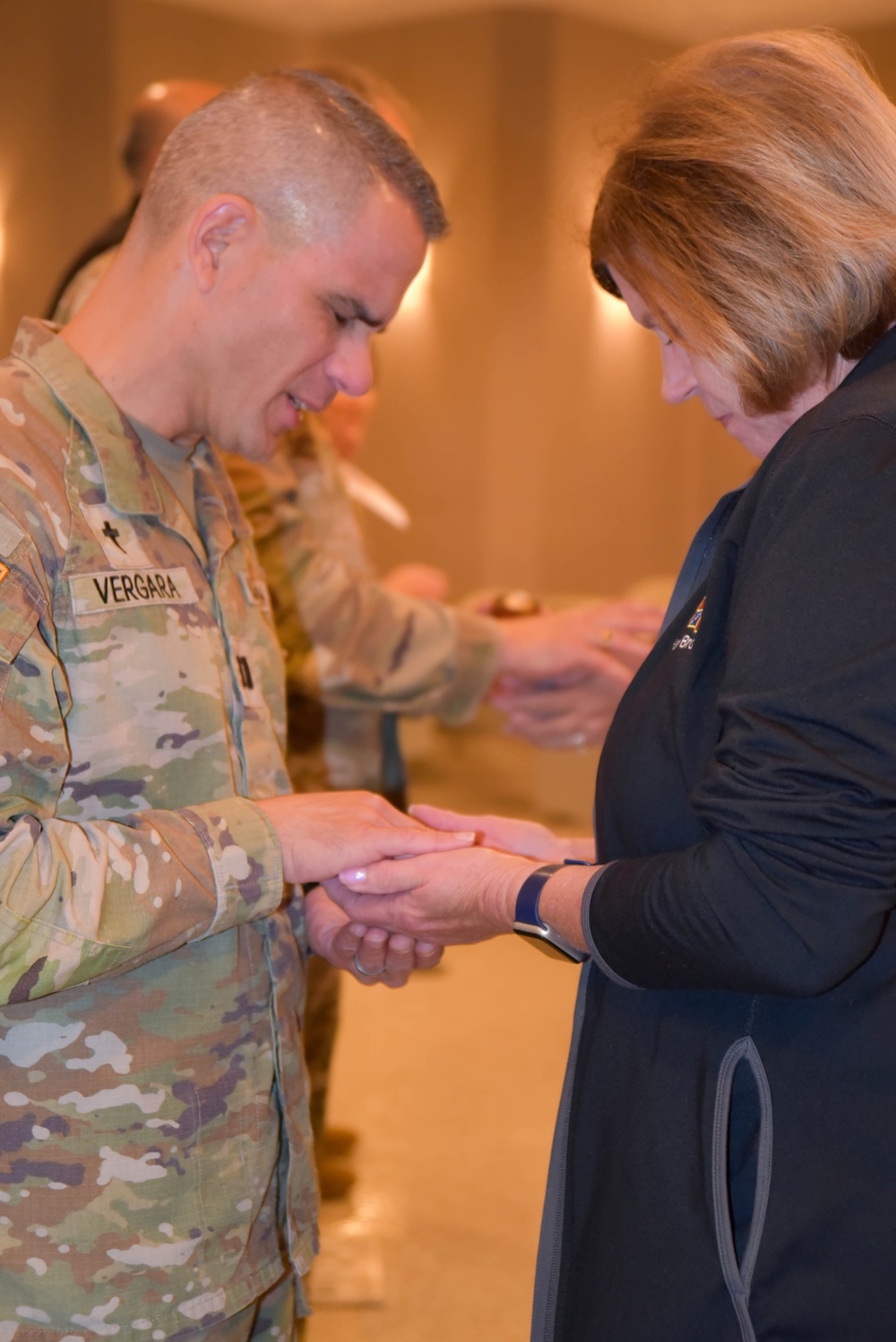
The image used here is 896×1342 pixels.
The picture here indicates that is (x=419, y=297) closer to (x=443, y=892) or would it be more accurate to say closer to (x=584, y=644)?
(x=584, y=644)

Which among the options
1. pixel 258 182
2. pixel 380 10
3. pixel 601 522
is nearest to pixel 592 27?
pixel 380 10

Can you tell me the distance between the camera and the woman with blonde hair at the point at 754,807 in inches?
37.4

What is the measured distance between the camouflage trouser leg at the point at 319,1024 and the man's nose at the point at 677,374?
1.47 meters

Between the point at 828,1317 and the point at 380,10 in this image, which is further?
the point at 380,10

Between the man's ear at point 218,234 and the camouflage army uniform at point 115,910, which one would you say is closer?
the camouflage army uniform at point 115,910

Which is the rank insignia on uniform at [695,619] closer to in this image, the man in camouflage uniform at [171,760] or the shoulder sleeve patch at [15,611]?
the man in camouflage uniform at [171,760]

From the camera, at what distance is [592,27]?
5.80 m

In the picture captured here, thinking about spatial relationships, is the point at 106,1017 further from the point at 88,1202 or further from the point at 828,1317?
the point at 828,1317

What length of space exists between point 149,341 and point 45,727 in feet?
1.48

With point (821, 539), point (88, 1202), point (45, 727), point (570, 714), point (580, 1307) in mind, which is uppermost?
point (821, 539)

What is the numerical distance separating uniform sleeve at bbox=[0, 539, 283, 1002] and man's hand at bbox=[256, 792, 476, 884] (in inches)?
3.3

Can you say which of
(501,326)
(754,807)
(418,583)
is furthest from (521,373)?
(754,807)

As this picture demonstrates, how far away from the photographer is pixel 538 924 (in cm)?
122

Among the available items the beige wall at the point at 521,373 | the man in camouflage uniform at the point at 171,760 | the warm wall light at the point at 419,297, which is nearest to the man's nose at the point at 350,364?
the man in camouflage uniform at the point at 171,760
